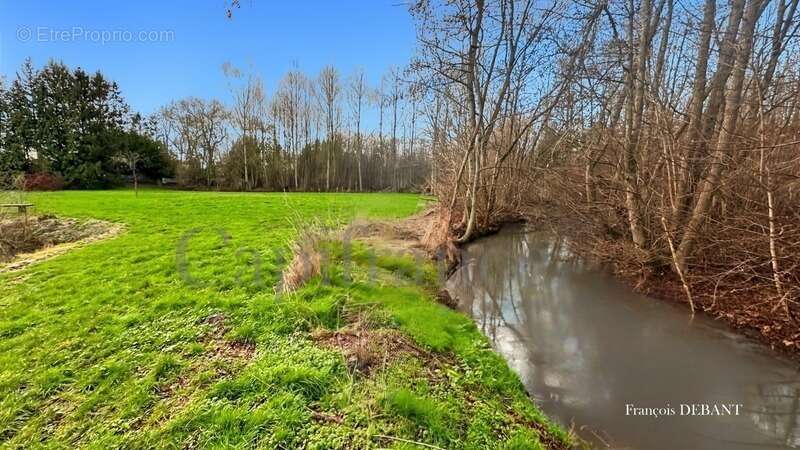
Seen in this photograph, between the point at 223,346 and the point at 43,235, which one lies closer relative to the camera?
the point at 223,346

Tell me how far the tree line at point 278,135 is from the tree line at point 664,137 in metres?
18.4

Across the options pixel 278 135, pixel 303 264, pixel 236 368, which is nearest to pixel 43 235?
pixel 303 264

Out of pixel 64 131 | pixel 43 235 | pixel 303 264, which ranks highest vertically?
pixel 64 131

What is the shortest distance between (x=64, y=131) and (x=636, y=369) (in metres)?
36.4

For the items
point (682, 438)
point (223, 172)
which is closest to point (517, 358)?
point (682, 438)

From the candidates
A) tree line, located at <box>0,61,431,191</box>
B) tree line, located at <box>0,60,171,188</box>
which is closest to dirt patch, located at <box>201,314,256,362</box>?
tree line, located at <box>0,61,431,191</box>

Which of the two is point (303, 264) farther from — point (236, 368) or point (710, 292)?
point (710, 292)

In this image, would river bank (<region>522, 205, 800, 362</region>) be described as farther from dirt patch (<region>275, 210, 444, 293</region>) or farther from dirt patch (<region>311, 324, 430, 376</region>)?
dirt patch (<region>311, 324, 430, 376</region>)

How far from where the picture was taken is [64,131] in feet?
81.5

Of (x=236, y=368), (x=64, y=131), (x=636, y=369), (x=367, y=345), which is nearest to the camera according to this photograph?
(x=236, y=368)

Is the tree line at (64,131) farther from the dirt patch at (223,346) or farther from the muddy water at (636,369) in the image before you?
the muddy water at (636,369)

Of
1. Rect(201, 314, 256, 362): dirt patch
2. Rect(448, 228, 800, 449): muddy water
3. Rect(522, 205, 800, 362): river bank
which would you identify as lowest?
Rect(448, 228, 800, 449): muddy water

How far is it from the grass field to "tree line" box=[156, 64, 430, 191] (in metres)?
23.1

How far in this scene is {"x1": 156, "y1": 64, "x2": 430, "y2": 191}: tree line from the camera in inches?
1071
